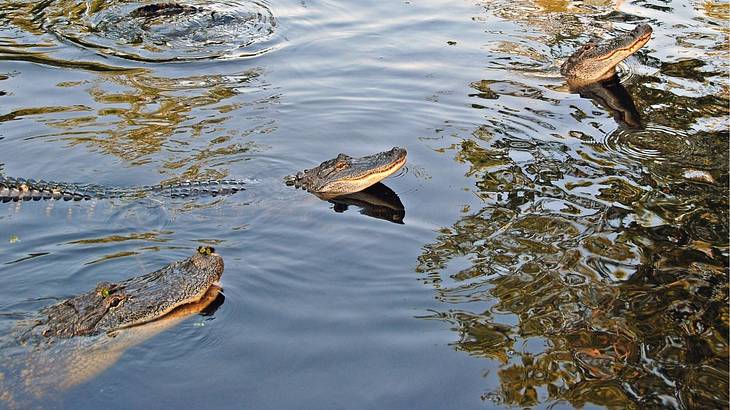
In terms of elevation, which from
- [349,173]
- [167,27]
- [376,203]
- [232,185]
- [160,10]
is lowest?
[376,203]

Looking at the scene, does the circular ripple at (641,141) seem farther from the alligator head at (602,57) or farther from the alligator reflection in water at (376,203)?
the alligator reflection in water at (376,203)

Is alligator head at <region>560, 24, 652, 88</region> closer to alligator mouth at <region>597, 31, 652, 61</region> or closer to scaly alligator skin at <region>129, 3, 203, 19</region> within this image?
alligator mouth at <region>597, 31, 652, 61</region>

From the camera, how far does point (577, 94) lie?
970 centimetres

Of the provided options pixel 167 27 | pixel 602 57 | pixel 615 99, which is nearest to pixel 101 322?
pixel 615 99

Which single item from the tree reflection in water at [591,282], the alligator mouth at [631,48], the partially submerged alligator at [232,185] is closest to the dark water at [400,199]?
the tree reflection in water at [591,282]

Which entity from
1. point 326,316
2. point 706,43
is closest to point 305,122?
point 326,316

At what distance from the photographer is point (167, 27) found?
11477 mm

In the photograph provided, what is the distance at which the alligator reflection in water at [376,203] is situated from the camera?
693 cm

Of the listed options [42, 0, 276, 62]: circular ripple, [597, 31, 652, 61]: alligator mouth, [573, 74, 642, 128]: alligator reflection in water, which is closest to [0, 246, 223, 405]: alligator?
[573, 74, 642, 128]: alligator reflection in water

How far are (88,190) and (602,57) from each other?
19.7 feet

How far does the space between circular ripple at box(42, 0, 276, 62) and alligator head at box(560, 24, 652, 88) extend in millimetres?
3823

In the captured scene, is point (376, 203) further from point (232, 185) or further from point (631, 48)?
point (631, 48)

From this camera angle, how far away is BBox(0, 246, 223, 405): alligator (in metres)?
4.94

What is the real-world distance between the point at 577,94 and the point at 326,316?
5.49m
